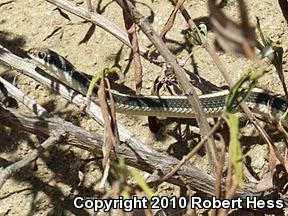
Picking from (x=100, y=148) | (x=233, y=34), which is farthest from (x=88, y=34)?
(x=233, y=34)

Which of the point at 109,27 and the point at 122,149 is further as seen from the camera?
the point at 109,27

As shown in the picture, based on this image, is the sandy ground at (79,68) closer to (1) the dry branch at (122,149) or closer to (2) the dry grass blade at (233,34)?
(1) the dry branch at (122,149)

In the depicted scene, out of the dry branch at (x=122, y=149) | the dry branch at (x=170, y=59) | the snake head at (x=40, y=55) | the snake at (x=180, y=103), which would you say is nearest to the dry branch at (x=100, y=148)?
the dry branch at (x=122, y=149)

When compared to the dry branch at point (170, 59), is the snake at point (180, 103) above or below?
below

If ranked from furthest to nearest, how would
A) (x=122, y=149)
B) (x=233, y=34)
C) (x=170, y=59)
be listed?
1. (x=122, y=149)
2. (x=170, y=59)
3. (x=233, y=34)

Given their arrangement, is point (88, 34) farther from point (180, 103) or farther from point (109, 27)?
point (180, 103)

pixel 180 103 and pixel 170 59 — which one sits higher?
pixel 170 59

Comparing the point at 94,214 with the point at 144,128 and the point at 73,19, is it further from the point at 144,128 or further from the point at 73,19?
the point at 73,19

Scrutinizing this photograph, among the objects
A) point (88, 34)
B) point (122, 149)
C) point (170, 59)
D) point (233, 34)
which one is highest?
point (233, 34)
